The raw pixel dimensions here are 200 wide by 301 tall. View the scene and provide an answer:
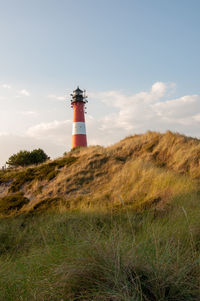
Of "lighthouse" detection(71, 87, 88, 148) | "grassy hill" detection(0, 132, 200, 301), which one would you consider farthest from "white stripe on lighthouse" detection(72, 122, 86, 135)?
"grassy hill" detection(0, 132, 200, 301)

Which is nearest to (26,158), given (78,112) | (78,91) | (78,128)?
(78,128)

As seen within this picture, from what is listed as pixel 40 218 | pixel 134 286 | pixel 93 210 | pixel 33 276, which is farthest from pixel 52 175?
pixel 134 286

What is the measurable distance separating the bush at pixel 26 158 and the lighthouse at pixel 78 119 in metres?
4.12

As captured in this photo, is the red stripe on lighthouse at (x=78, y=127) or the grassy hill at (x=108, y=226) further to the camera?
the red stripe on lighthouse at (x=78, y=127)

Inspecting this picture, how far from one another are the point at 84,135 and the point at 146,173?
20000 mm

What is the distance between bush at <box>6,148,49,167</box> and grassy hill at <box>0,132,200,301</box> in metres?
11.2

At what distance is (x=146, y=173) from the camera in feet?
28.6

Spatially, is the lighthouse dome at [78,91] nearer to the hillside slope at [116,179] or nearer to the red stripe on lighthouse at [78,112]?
the red stripe on lighthouse at [78,112]

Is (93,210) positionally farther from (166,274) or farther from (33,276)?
(166,274)

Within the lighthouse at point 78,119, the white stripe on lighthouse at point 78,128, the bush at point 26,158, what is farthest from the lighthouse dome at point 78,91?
the bush at point 26,158

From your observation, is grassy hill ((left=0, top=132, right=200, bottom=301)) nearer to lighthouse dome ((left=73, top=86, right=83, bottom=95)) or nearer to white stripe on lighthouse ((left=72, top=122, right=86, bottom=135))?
white stripe on lighthouse ((left=72, top=122, right=86, bottom=135))

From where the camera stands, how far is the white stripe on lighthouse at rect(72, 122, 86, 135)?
93.4ft

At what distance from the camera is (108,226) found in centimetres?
550

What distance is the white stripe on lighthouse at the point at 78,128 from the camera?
2848 centimetres
